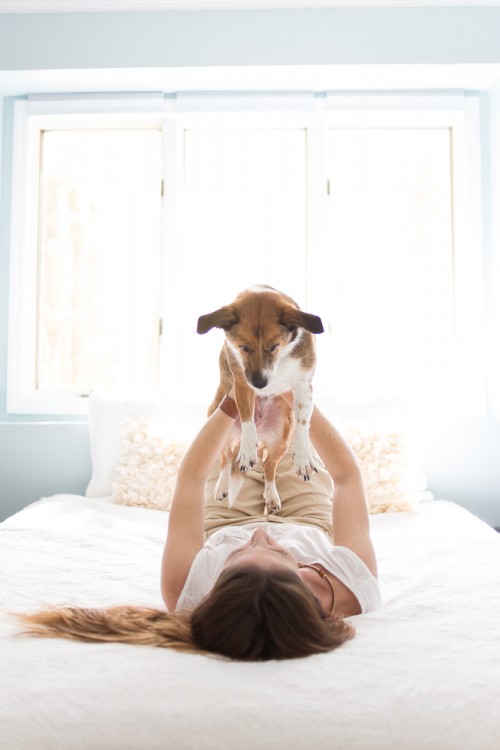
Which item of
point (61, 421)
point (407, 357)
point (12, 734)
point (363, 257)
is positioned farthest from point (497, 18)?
point (12, 734)

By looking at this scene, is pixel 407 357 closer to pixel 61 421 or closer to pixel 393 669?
pixel 61 421

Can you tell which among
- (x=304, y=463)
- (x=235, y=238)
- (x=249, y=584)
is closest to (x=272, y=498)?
(x=304, y=463)

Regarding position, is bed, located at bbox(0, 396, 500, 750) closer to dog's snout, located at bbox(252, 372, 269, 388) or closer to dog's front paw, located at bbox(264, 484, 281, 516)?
dog's front paw, located at bbox(264, 484, 281, 516)

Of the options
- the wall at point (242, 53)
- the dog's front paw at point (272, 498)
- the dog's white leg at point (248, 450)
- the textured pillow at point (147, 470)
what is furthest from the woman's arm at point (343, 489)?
the wall at point (242, 53)

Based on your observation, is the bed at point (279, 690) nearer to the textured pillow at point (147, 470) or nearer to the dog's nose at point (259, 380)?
the dog's nose at point (259, 380)

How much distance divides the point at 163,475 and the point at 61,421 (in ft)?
2.90

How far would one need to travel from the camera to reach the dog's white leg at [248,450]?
4.01ft

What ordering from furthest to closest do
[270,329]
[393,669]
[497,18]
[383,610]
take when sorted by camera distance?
1. [497,18]
2. [383,610]
3. [270,329]
4. [393,669]

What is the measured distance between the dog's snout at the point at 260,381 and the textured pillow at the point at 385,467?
4.73 feet

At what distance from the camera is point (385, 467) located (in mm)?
2486

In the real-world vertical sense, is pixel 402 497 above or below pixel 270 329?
below

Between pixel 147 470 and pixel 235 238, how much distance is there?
52.5 inches

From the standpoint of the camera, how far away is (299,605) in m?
1.04

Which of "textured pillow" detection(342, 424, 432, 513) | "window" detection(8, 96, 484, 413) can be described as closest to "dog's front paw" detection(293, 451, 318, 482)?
"textured pillow" detection(342, 424, 432, 513)
